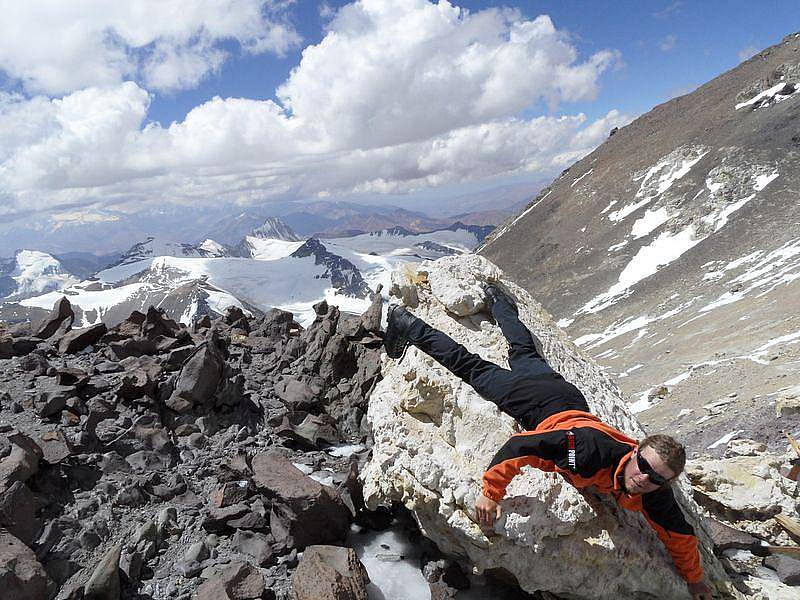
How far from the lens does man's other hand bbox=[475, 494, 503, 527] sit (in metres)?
5.21

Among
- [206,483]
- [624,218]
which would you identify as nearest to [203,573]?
[206,483]

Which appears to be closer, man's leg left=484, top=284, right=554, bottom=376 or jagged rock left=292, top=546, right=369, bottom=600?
jagged rock left=292, top=546, right=369, bottom=600

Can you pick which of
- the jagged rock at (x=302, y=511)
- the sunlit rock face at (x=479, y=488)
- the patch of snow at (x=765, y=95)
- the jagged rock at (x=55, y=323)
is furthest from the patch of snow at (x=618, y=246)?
the jagged rock at (x=302, y=511)

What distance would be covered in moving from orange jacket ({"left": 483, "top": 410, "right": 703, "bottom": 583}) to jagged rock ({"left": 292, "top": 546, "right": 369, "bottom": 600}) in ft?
5.93

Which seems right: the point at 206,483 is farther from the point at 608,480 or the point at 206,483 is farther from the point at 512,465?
the point at 608,480

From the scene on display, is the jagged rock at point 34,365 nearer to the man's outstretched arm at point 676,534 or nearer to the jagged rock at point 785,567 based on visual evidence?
the man's outstretched arm at point 676,534

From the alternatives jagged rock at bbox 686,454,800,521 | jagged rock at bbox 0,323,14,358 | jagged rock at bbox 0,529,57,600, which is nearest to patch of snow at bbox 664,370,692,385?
jagged rock at bbox 686,454,800,521

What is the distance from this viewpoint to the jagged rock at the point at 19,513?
5.61 metres

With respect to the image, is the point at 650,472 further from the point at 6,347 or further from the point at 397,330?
the point at 6,347

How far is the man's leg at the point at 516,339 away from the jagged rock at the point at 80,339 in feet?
32.1

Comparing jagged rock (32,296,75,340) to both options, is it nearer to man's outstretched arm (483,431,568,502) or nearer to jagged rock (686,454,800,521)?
man's outstretched arm (483,431,568,502)

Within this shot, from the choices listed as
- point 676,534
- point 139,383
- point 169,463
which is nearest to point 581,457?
point 676,534

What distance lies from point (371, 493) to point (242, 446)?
3172 mm

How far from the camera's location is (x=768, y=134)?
83.9m
